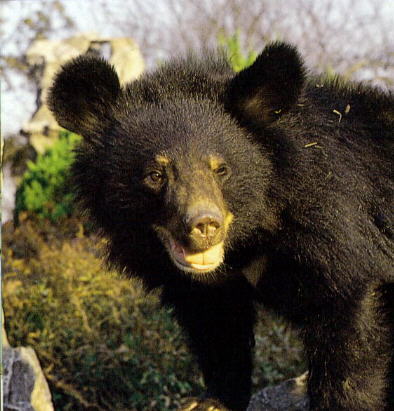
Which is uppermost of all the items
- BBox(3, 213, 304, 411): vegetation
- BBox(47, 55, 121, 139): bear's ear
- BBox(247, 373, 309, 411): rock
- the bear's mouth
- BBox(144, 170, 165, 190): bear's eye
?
BBox(47, 55, 121, 139): bear's ear

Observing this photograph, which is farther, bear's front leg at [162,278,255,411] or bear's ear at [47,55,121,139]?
bear's front leg at [162,278,255,411]

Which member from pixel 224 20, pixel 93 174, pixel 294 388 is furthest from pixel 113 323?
pixel 224 20

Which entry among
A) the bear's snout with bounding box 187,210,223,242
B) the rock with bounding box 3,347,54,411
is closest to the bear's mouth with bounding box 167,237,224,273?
the bear's snout with bounding box 187,210,223,242

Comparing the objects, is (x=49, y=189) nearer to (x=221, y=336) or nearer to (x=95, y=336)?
(x=95, y=336)

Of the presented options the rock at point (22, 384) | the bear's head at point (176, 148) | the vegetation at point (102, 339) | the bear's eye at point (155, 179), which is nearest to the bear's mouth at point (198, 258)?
the bear's head at point (176, 148)

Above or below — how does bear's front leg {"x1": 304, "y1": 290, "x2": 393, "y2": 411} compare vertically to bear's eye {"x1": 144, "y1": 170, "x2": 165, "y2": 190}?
below

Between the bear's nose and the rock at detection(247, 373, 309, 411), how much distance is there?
6.09 feet

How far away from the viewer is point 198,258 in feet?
9.52

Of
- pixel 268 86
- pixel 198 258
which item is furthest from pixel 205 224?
pixel 268 86

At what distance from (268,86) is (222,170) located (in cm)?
47

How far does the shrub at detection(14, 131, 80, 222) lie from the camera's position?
25.2 ft

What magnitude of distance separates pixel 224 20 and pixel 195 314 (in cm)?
955

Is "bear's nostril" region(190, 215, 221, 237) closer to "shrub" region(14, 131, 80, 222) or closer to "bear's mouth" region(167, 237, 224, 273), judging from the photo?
"bear's mouth" region(167, 237, 224, 273)

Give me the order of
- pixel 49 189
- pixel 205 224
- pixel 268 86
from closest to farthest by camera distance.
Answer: pixel 205 224
pixel 268 86
pixel 49 189
